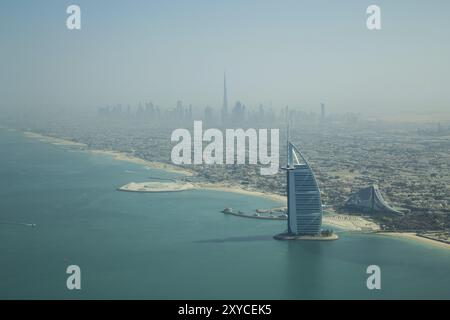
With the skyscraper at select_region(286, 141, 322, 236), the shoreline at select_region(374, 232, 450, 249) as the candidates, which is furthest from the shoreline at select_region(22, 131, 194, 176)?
the shoreline at select_region(374, 232, 450, 249)

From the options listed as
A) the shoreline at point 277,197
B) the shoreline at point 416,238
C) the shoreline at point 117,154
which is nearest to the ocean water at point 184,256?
the shoreline at point 416,238

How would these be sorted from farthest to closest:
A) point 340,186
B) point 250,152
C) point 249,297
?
point 250,152 < point 340,186 < point 249,297

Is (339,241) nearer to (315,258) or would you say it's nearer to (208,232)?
(315,258)

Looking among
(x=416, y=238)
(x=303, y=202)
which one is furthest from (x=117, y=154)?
(x=416, y=238)

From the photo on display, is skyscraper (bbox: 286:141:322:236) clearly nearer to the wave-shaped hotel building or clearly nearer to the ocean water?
the wave-shaped hotel building

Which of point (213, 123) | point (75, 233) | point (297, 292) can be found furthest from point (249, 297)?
point (213, 123)
